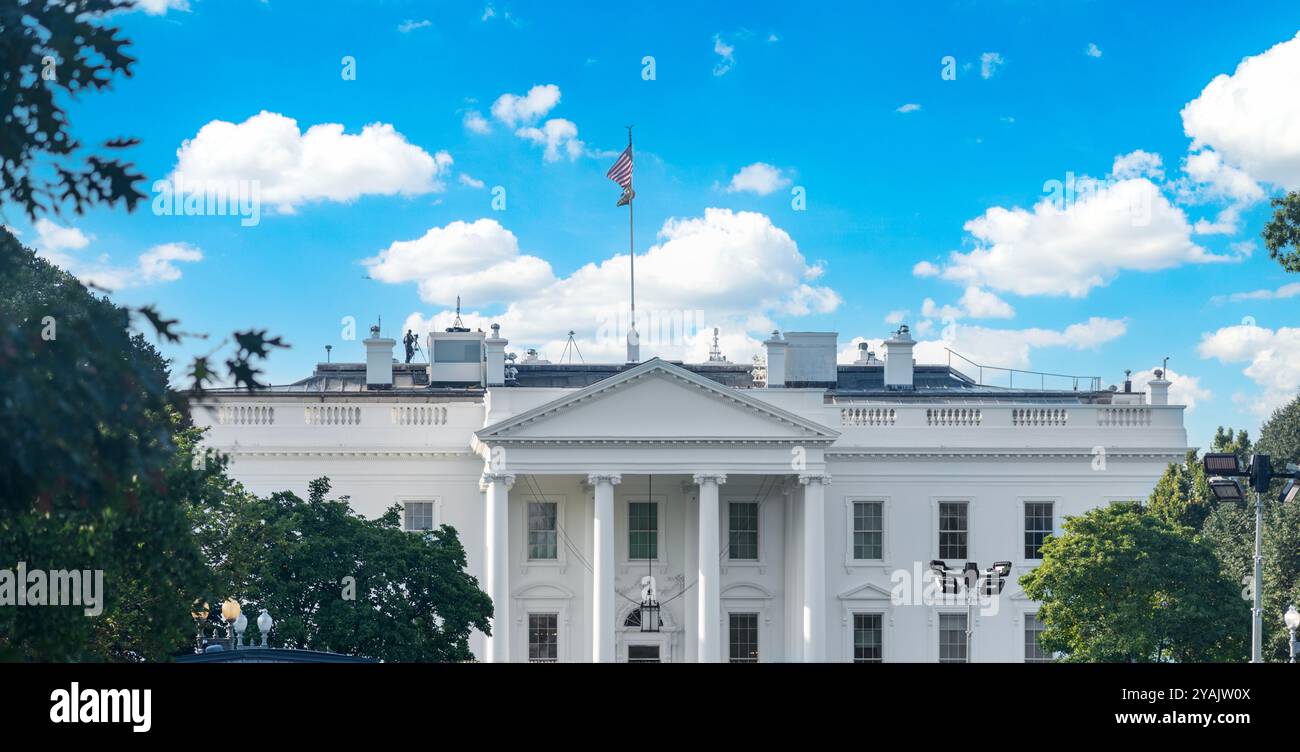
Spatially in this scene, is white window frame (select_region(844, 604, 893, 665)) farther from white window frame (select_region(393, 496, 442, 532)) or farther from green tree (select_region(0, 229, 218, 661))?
green tree (select_region(0, 229, 218, 661))

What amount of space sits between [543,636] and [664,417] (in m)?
8.46

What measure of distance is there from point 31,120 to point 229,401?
38.5m

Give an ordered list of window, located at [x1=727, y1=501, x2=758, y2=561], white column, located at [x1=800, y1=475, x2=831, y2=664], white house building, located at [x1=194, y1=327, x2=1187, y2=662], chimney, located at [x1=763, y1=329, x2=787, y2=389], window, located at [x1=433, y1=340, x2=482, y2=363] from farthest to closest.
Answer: window, located at [x1=433, y1=340, x2=482, y2=363]
chimney, located at [x1=763, y1=329, x2=787, y2=389]
window, located at [x1=727, y1=501, x2=758, y2=561]
white house building, located at [x1=194, y1=327, x2=1187, y2=662]
white column, located at [x1=800, y1=475, x2=831, y2=664]

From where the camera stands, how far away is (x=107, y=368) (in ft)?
31.7

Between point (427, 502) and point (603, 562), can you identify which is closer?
point (603, 562)

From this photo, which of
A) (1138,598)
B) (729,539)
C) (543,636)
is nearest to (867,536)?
(729,539)

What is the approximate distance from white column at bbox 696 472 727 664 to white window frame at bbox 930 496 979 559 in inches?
302

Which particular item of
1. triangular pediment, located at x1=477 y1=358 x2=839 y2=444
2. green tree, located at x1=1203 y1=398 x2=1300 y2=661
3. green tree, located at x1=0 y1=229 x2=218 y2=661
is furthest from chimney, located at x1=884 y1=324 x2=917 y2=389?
green tree, located at x1=0 y1=229 x2=218 y2=661

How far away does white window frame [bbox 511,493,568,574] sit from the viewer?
48094mm

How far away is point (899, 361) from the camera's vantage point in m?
54.2

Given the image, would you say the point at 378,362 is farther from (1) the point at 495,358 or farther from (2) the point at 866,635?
(2) the point at 866,635

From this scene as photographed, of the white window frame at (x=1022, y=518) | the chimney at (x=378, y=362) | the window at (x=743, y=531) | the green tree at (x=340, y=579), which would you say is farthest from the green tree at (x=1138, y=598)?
the chimney at (x=378, y=362)
